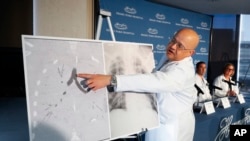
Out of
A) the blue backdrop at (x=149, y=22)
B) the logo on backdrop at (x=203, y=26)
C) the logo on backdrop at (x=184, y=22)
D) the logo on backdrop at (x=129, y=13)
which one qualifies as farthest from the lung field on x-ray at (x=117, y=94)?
the logo on backdrop at (x=203, y=26)

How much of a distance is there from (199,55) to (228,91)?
129 cm

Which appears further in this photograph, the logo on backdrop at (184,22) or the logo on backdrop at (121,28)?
the logo on backdrop at (184,22)

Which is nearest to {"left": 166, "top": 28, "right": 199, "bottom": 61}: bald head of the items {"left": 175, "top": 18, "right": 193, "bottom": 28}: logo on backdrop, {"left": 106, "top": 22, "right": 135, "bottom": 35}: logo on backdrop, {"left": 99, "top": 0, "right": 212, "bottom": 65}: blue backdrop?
{"left": 99, "top": 0, "right": 212, "bottom": 65}: blue backdrop

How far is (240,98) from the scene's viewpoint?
10.9 feet

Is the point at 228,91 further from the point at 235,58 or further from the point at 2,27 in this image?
the point at 2,27

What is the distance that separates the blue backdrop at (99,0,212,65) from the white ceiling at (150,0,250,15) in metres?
0.14

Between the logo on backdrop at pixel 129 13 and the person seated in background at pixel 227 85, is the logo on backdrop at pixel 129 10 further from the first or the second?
the person seated in background at pixel 227 85

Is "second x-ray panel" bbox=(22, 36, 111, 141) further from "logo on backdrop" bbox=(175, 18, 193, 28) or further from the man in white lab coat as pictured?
"logo on backdrop" bbox=(175, 18, 193, 28)

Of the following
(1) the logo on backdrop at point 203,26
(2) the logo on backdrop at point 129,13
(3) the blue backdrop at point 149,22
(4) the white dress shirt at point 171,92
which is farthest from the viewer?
(1) the logo on backdrop at point 203,26

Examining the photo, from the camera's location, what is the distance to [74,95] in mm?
1168

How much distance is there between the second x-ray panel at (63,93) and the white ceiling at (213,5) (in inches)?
111

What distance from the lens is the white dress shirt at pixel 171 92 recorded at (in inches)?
50.9

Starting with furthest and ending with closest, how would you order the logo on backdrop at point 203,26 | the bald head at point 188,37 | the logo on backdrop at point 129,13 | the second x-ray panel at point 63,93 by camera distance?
the logo on backdrop at point 203,26, the logo on backdrop at point 129,13, the bald head at point 188,37, the second x-ray panel at point 63,93

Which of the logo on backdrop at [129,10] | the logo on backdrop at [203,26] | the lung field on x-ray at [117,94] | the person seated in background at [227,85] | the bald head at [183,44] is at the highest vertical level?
the logo on backdrop at [129,10]
